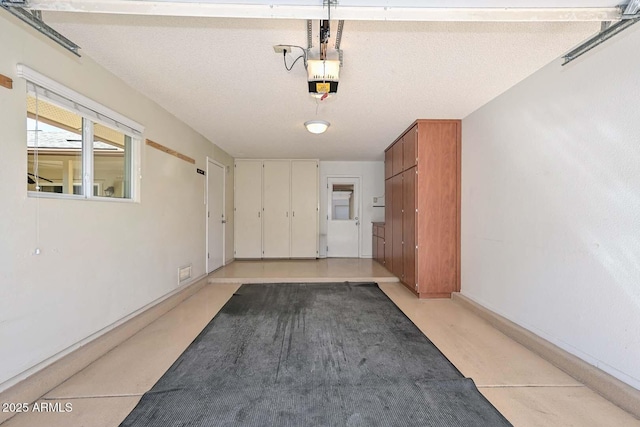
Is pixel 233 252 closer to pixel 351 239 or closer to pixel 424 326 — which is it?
pixel 351 239

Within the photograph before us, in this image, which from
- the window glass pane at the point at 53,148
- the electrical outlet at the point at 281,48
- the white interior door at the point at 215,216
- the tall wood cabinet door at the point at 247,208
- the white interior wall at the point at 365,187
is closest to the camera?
the window glass pane at the point at 53,148

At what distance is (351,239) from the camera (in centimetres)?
696

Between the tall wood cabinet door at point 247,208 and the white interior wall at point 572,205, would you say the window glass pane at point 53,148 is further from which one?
the tall wood cabinet door at point 247,208

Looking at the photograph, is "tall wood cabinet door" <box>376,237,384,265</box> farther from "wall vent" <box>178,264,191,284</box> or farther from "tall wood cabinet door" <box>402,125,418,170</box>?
"wall vent" <box>178,264,191,284</box>

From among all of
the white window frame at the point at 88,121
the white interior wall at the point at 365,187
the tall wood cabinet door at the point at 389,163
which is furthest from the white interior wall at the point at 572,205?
the white interior wall at the point at 365,187

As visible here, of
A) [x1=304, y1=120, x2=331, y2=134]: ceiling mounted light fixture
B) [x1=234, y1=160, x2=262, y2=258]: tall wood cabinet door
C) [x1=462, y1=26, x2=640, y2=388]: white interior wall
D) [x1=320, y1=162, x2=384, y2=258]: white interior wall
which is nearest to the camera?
[x1=462, y1=26, x2=640, y2=388]: white interior wall

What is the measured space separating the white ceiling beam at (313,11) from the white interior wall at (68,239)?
79 cm

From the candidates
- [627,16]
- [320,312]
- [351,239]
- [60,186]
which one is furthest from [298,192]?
[627,16]

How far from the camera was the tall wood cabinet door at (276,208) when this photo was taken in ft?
21.3

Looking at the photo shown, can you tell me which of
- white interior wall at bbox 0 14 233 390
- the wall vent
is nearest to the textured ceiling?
white interior wall at bbox 0 14 233 390

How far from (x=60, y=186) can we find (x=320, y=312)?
2631mm

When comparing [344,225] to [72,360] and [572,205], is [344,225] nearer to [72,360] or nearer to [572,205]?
[572,205]

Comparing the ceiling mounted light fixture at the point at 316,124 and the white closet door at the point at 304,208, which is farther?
the white closet door at the point at 304,208

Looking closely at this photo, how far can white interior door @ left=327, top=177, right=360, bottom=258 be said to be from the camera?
6934 millimetres
